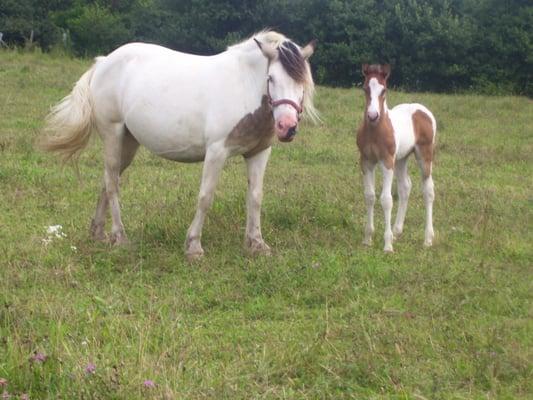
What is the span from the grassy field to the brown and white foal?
31cm

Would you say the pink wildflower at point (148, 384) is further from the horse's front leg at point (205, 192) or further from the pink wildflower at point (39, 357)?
the horse's front leg at point (205, 192)

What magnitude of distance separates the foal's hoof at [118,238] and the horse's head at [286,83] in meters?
1.87

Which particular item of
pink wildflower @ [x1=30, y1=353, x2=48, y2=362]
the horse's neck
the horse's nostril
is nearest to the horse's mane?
the horse's neck

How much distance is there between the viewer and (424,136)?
769 centimetres

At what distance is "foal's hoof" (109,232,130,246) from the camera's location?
710cm

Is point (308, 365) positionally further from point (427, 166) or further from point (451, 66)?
point (451, 66)

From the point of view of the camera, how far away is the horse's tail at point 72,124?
24.1 ft

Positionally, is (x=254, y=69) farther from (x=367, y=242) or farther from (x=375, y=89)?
(x=367, y=242)

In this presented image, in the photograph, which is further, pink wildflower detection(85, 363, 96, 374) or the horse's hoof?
the horse's hoof

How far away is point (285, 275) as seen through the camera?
19.5 ft

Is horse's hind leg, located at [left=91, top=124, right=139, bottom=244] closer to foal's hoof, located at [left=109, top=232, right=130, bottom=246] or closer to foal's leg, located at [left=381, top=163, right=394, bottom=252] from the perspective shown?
foal's hoof, located at [left=109, top=232, right=130, bottom=246]

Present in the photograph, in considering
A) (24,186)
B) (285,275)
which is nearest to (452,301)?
(285,275)

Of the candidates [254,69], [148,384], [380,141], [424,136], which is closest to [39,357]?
[148,384]

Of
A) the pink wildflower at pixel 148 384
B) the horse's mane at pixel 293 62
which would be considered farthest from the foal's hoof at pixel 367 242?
the pink wildflower at pixel 148 384
